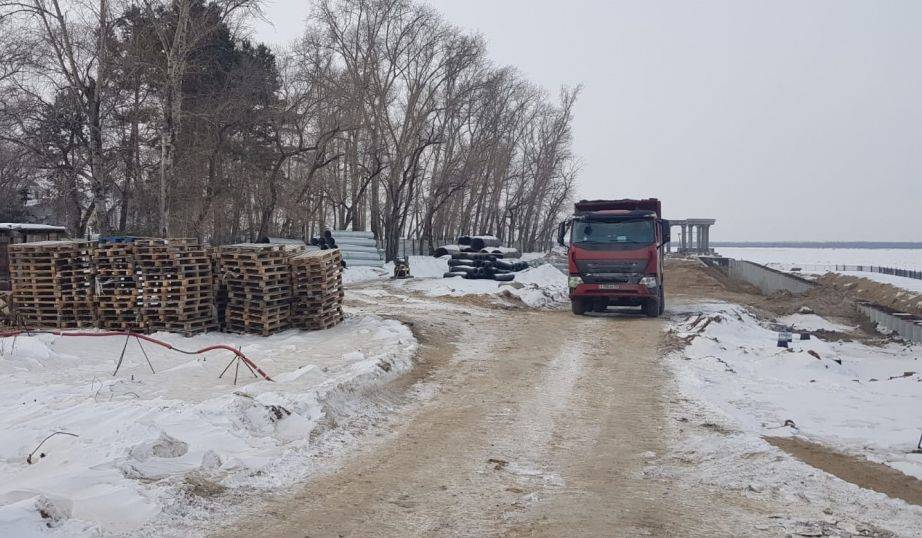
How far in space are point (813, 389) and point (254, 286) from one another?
1003 cm

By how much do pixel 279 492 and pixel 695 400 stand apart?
6.32 meters

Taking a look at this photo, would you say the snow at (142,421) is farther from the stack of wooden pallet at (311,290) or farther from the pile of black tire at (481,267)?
the pile of black tire at (481,267)

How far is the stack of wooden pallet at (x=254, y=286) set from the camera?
45.6 feet

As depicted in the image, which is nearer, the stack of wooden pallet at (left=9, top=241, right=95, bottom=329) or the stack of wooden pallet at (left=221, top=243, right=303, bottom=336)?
the stack of wooden pallet at (left=9, top=241, right=95, bottom=329)

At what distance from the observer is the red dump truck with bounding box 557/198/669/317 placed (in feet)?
62.2

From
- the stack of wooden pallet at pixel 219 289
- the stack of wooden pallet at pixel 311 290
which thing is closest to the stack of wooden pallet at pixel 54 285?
the stack of wooden pallet at pixel 219 289

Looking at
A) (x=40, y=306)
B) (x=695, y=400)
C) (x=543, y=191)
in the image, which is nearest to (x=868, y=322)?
(x=695, y=400)

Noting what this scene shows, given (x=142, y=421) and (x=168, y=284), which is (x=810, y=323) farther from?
(x=142, y=421)

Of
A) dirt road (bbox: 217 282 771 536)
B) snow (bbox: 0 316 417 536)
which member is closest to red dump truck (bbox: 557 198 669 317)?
dirt road (bbox: 217 282 771 536)

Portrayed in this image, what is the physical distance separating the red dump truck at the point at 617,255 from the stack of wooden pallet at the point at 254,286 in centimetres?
826

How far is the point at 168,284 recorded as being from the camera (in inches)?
530

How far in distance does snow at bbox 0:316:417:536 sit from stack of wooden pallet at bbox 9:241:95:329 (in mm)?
1548

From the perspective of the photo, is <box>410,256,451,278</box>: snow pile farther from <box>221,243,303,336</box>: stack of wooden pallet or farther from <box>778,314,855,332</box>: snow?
<box>221,243,303,336</box>: stack of wooden pallet

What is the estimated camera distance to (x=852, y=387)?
36.1ft
